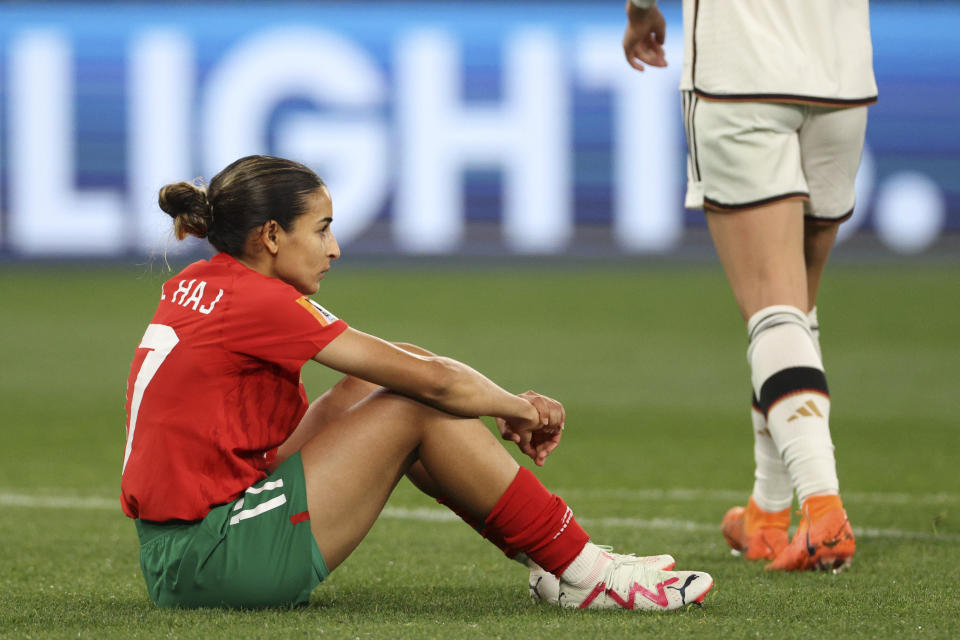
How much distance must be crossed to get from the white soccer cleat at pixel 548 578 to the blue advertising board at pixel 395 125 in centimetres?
897

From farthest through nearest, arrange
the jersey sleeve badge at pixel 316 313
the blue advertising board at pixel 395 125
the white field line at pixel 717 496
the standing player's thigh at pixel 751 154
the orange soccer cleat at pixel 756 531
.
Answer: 1. the blue advertising board at pixel 395 125
2. the white field line at pixel 717 496
3. the orange soccer cleat at pixel 756 531
4. the standing player's thigh at pixel 751 154
5. the jersey sleeve badge at pixel 316 313

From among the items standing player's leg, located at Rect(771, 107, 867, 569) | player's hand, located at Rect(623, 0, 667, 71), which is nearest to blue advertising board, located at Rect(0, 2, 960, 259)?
player's hand, located at Rect(623, 0, 667, 71)

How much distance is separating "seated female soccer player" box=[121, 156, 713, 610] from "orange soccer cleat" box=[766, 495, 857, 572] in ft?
1.30

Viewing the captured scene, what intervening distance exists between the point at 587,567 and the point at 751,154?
1.11 meters

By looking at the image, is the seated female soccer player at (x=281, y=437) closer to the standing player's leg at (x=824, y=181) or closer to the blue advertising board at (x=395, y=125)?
the standing player's leg at (x=824, y=181)

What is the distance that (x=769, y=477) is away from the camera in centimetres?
335

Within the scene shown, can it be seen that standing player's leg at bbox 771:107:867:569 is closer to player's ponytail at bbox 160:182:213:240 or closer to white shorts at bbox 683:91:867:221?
white shorts at bbox 683:91:867:221

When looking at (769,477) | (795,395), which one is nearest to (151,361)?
(795,395)

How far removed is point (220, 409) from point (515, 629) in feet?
2.25

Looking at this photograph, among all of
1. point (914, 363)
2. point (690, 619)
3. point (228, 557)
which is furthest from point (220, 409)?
point (914, 363)

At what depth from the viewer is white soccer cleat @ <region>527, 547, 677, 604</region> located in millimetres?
2641

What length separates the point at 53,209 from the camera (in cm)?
1166

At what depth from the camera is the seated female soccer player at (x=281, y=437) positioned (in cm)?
249

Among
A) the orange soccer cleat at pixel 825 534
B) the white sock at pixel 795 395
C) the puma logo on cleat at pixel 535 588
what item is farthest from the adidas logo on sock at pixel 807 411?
the puma logo on cleat at pixel 535 588
